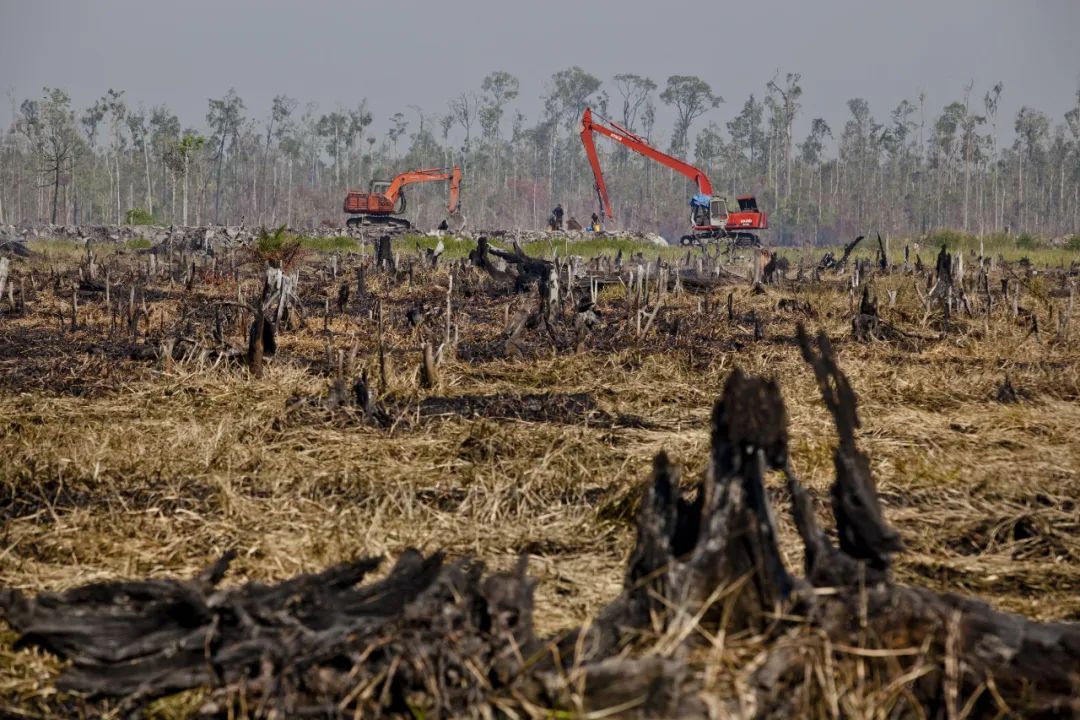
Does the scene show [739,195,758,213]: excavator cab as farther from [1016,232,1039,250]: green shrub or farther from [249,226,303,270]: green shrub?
[249,226,303,270]: green shrub

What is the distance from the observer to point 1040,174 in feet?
282

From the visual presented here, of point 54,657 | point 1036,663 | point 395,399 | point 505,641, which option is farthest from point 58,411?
point 1036,663

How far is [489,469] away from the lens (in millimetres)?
4887

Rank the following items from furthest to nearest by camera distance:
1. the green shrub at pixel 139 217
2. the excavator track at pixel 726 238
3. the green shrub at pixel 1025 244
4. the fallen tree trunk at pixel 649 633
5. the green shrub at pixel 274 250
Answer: the green shrub at pixel 139 217
the excavator track at pixel 726 238
the green shrub at pixel 1025 244
the green shrub at pixel 274 250
the fallen tree trunk at pixel 649 633

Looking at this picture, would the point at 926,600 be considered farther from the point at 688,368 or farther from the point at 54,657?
the point at 688,368

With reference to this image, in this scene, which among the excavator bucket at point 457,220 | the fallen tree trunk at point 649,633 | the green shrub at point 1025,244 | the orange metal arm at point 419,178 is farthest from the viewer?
the orange metal arm at point 419,178

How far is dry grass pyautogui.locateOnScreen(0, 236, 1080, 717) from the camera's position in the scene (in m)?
3.66

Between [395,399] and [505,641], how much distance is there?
174 inches

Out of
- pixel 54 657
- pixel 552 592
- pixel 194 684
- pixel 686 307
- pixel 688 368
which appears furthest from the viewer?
pixel 686 307

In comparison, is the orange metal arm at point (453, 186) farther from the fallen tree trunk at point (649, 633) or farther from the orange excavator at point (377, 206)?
the fallen tree trunk at point (649, 633)

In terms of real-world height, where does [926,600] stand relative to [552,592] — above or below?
above

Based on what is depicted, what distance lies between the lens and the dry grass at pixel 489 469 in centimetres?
366

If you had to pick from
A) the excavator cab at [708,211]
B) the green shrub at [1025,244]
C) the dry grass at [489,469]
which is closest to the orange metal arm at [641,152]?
the excavator cab at [708,211]

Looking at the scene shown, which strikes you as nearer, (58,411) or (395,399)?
(58,411)
